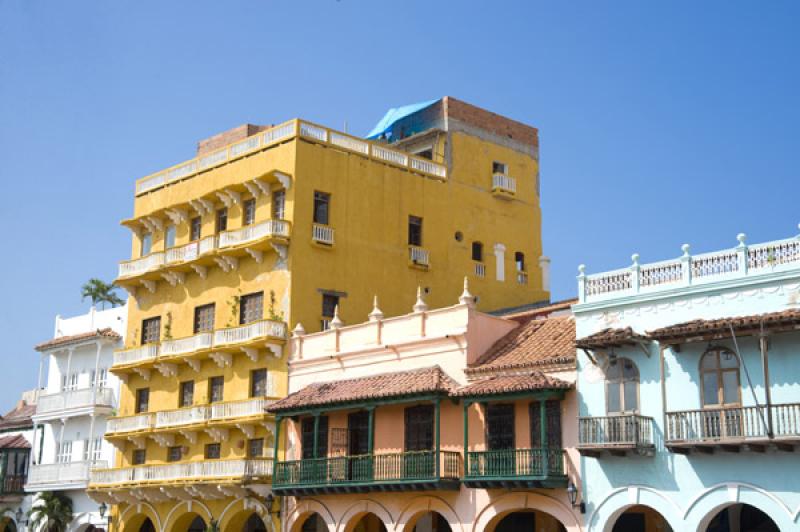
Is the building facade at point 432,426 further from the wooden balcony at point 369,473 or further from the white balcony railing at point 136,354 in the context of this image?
the white balcony railing at point 136,354

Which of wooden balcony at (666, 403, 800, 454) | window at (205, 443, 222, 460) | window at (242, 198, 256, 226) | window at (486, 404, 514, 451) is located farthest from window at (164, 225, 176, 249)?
wooden balcony at (666, 403, 800, 454)

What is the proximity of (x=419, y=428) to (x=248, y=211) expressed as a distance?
1246 cm

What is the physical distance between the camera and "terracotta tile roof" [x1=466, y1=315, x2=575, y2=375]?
29.9m

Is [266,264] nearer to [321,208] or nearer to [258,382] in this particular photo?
[321,208]

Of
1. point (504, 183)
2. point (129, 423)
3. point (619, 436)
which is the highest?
point (504, 183)

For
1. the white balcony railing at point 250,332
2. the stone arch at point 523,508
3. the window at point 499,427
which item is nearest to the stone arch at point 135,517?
the white balcony railing at point 250,332

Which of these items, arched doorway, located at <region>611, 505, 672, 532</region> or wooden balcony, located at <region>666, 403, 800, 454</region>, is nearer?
wooden balcony, located at <region>666, 403, 800, 454</region>

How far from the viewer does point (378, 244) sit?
4069 cm

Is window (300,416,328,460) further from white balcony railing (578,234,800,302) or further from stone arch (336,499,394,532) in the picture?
white balcony railing (578,234,800,302)

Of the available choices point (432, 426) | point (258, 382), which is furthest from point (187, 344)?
point (432, 426)

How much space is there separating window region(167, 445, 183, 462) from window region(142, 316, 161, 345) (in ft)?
15.3

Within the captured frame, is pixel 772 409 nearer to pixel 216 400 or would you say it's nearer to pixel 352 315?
pixel 352 315

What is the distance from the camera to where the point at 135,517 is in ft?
142

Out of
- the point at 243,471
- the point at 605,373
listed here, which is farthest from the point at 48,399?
the point at 605,373
